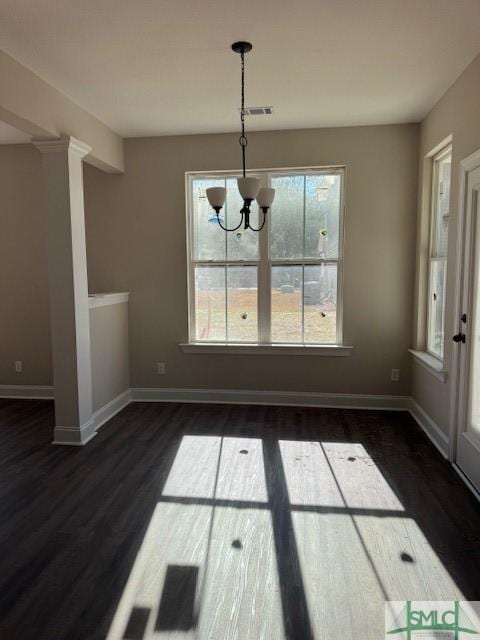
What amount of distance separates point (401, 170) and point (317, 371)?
214 cm

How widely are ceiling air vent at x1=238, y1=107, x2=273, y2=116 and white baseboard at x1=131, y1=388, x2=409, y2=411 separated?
2693 mm

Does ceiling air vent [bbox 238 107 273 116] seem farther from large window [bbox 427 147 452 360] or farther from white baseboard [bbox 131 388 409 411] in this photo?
white baseboard [bbox 131 388 409 411]

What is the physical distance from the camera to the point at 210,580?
1985mm

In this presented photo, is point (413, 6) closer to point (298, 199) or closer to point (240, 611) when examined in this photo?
point (298, 199)

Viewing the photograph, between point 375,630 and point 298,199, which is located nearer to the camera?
point 375,630

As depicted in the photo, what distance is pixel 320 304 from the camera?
175 inches

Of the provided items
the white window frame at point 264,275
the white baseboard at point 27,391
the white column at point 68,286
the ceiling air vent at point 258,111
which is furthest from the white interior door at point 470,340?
the white baseboard at point 27,391

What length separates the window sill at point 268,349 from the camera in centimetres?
439

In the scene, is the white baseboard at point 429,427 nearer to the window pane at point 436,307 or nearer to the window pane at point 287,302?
the window pane at point 436,307

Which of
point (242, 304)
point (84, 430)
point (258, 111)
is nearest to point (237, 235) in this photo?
point (242, 304)

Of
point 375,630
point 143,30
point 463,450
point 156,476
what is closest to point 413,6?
point 143,30

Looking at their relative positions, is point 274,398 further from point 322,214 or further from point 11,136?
point 11,136

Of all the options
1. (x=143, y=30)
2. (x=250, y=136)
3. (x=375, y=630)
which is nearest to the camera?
(x=375, y=630)

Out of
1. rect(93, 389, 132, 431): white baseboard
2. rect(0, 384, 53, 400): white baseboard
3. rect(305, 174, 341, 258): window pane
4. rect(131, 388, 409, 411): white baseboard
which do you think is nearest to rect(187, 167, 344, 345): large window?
rect(305, 174, 341, 258): window pane
